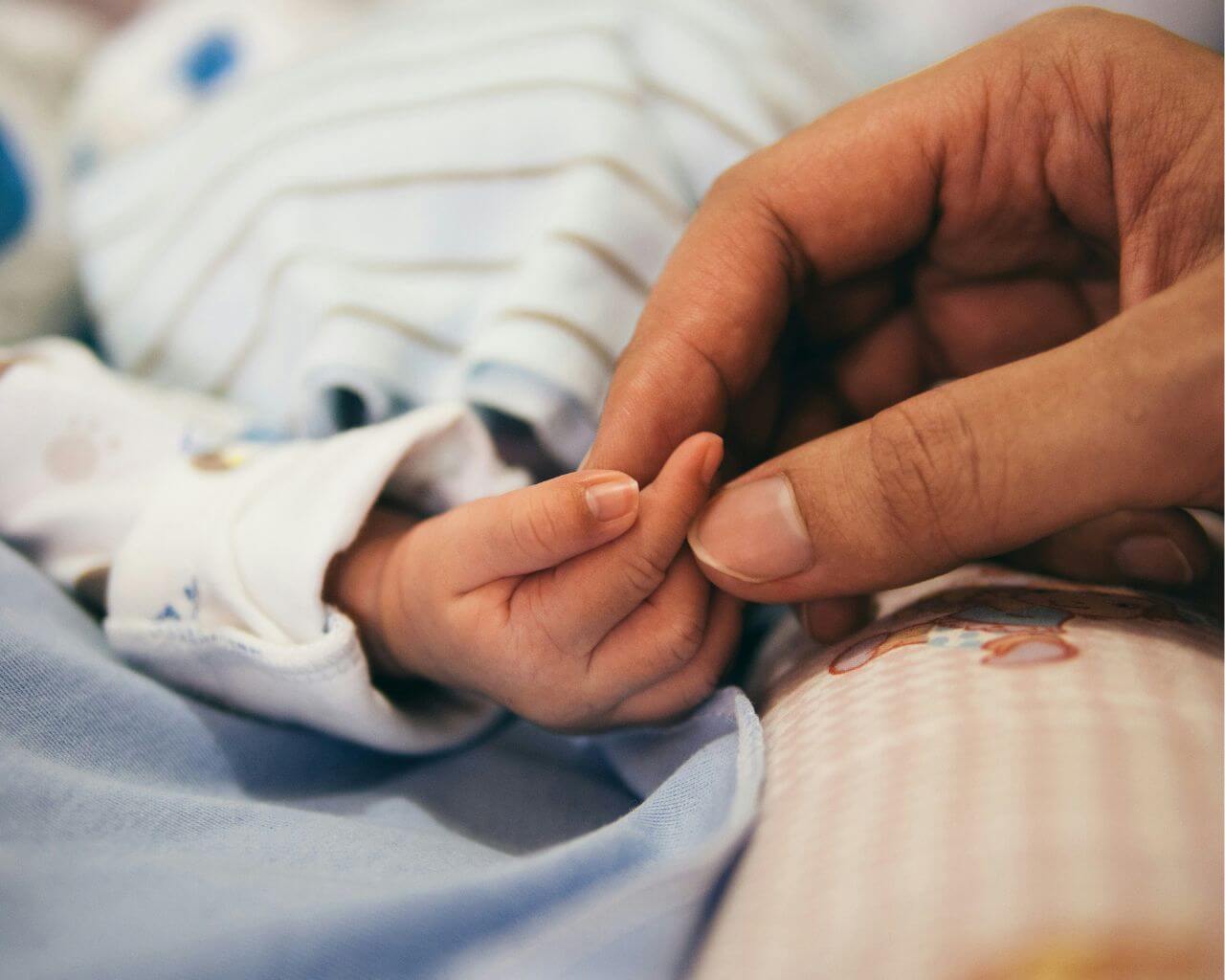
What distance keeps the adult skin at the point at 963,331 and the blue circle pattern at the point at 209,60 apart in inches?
32.8

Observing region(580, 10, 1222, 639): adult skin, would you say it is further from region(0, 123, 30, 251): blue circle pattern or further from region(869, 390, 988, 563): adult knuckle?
region(0, 123, 30, 251): blue circle pattern

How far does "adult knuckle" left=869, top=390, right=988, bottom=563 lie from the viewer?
369 mm

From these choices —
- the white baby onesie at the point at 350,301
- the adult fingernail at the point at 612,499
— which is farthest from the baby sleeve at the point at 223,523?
the adult fingernail at the point at 612,499

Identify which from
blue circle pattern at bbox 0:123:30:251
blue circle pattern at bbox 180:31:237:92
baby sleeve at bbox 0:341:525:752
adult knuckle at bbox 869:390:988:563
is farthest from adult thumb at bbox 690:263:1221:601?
blue circle pattern at bbox 180:31:237:92

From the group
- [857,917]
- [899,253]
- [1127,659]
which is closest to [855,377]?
[899,253]

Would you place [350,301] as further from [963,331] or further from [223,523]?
[963,331]

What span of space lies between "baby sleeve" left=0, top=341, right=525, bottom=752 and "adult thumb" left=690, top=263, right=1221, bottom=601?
0.73 feet

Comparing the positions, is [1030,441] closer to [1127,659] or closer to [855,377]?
[1127,659]

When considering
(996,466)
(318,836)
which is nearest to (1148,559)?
(996,466)

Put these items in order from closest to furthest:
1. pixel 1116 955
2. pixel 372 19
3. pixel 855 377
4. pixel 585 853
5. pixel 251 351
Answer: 1. pixel 1116 955
2. pixel 585 853
3. pixel 855 377
4. pixel 251 351
5. pixel 372 19

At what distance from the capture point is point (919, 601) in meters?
0.48

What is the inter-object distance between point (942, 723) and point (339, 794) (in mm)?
367

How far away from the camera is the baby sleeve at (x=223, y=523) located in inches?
19.8

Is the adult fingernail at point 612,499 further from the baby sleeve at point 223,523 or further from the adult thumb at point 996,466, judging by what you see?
the baby sleeve at point 223,523
